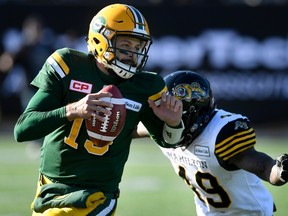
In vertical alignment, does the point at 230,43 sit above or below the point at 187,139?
below

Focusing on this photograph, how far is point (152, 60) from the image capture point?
1359 centimetres

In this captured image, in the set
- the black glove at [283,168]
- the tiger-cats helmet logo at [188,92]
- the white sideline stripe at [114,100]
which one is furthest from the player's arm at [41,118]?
the black glove at [283,168]

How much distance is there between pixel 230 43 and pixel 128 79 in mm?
9288

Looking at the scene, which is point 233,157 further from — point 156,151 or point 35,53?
point 35,53

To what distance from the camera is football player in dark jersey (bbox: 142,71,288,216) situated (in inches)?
184

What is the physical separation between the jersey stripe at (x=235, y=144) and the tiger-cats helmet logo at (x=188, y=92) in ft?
1.20

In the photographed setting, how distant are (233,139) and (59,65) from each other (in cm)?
113

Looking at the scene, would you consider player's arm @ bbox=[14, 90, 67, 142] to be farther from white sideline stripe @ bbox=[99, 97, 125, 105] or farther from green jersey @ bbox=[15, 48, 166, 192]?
white sideline stripe @ bbox=[99, 97, 125, 105]

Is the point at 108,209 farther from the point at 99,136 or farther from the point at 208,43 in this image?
the point at 208,43

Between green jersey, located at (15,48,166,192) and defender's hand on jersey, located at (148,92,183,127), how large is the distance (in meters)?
0.09

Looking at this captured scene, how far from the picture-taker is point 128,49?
14.5 feet

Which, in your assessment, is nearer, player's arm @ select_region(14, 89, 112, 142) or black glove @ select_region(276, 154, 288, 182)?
player's arm @ select_region(14, 89, 112, 142)

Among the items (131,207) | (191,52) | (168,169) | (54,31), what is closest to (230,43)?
(191,52)

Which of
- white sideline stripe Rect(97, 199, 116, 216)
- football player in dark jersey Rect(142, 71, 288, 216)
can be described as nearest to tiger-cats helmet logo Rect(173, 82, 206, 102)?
football player in dark jersey Rect(142, 71, 288, 216)
